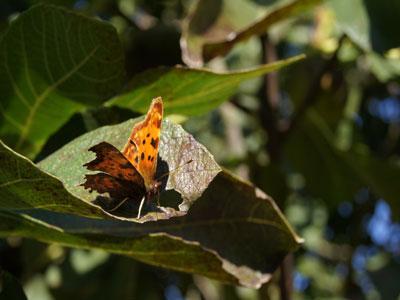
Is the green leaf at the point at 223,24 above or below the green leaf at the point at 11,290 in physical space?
above

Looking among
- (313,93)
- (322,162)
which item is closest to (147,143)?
(313,93)

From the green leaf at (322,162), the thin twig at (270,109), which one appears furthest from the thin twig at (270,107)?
the green leaf at (322,162)

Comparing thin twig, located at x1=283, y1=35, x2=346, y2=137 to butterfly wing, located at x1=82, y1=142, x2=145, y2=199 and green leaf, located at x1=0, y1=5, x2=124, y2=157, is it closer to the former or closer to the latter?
green leaf, located at x1=0, y1=5, x2=124, y2=157

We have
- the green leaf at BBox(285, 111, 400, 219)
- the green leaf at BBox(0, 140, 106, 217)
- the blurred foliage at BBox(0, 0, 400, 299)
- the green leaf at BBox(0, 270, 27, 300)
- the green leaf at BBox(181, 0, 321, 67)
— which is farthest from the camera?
the green leaf at BBox(285, 111, 400, 219)

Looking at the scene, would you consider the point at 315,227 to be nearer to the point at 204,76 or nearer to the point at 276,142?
the point at 276,142

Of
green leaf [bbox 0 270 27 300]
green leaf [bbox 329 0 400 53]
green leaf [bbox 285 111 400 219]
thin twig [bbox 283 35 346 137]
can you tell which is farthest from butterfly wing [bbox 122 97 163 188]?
green leaf [bbox 285 111 400 219]

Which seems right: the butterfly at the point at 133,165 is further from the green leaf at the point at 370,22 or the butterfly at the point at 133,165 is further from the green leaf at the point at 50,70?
the green leaf at the point at 370,22
